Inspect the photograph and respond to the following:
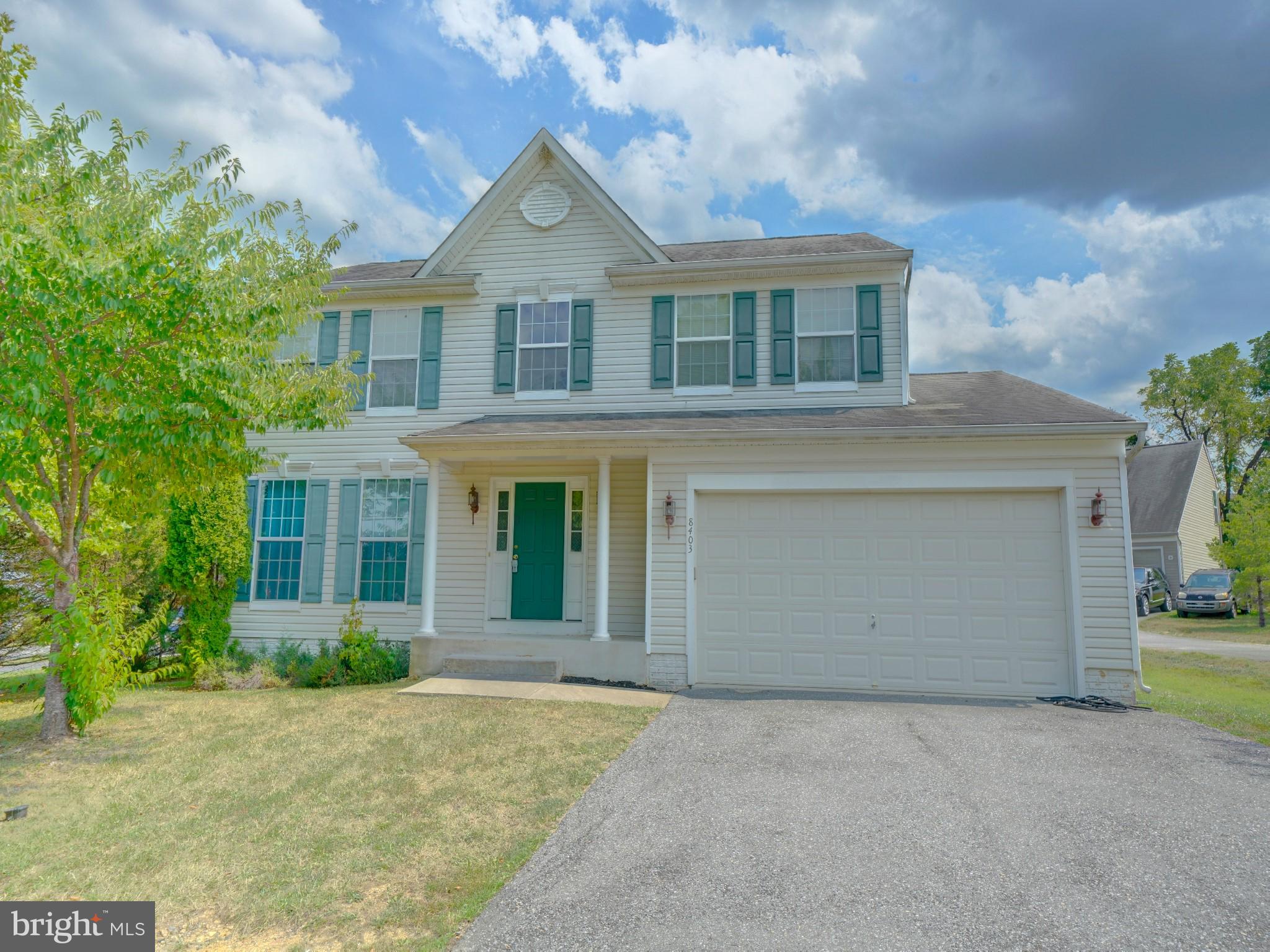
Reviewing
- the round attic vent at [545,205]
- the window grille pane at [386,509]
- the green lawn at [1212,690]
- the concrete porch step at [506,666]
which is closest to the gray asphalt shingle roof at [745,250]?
the round attic vent at [545,205]

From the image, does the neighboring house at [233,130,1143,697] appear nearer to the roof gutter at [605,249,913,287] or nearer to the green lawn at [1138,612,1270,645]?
the roof gutter at [605,249,913,287]

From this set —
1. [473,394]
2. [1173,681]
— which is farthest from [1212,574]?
[473,394]

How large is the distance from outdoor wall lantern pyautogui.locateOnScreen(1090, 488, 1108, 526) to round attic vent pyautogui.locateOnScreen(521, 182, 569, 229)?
28.5 feet

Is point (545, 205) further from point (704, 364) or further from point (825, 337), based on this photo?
point (825, 337)

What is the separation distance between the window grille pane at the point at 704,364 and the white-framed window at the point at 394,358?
442 centimetres

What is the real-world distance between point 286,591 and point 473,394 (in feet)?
14.6

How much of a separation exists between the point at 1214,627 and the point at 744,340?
18.8m

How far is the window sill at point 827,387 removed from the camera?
428 inches

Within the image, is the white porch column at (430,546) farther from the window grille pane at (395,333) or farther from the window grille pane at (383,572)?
the window grille pane at (395,333)

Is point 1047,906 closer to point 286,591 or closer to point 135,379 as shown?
point 135,379

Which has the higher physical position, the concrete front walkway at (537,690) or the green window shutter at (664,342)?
the green window shutter at (664,342)

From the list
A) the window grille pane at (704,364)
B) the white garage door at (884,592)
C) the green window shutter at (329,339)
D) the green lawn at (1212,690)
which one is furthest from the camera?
the green window shutter at (329,339)

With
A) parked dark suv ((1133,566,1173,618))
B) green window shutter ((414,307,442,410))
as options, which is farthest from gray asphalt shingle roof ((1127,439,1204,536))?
green window shutter ((414,307,442,410))

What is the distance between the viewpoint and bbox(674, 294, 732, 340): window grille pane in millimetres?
Answer: 11359
